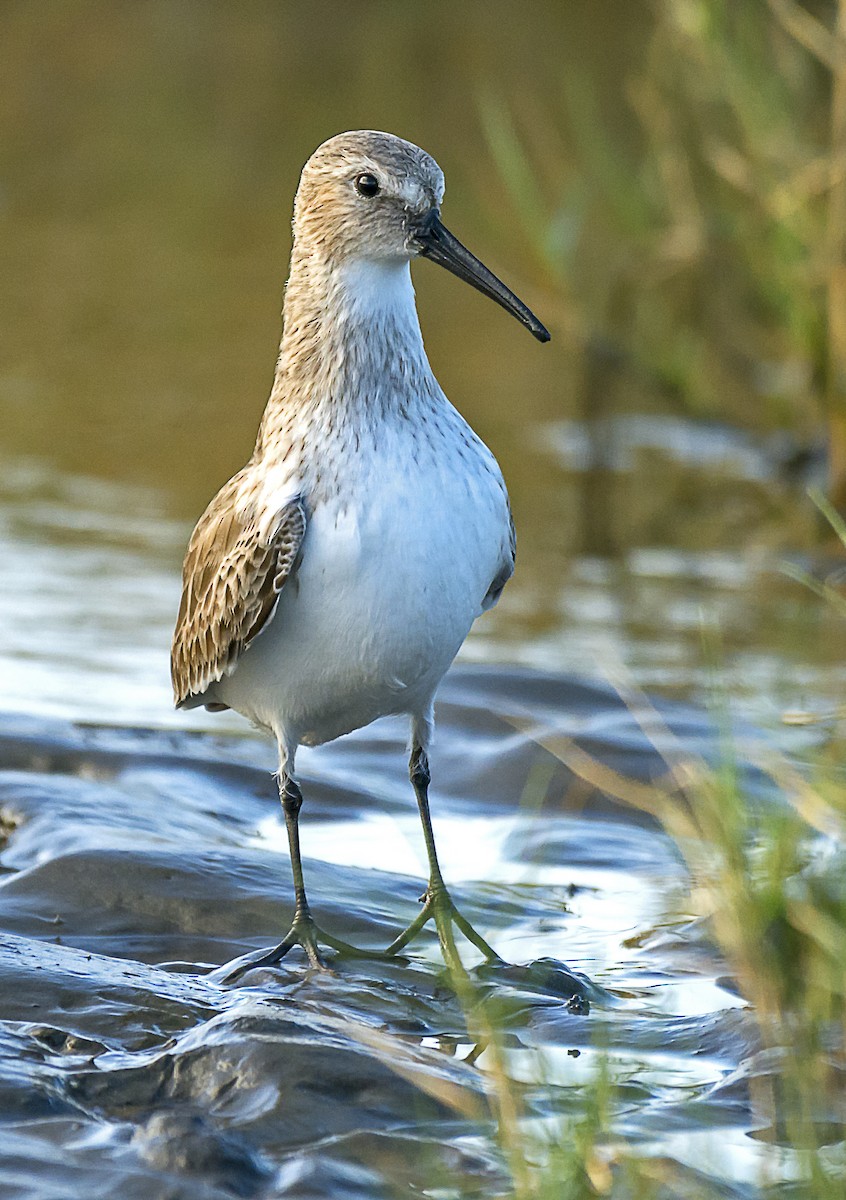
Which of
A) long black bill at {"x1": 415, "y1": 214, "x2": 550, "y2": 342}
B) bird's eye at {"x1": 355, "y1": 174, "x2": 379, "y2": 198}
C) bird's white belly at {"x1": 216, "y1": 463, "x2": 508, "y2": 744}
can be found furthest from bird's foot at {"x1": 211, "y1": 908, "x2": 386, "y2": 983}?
bird's eye at {"x1": 355, "y1": 174, "x2": 379, "y2": 198}

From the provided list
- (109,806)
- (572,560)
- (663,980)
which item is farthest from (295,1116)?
(572,560)

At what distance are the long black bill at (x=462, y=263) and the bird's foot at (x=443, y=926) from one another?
5.08 feet

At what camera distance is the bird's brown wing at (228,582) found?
481cm

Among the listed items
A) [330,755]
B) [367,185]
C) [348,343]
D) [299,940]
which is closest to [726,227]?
[330,755]

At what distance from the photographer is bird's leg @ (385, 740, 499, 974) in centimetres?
504

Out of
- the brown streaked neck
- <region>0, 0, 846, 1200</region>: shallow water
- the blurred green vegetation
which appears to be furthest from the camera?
the blurred green vegetation

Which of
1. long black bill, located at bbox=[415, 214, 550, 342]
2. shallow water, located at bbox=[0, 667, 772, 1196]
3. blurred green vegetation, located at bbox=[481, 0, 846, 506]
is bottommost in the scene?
shallow water, located at bbox=[0, 667, 772, 1196]

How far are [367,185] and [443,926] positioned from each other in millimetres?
2005

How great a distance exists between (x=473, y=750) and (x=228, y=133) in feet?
39.7

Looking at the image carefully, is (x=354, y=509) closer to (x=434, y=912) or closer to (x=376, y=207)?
(x=376, y=207)

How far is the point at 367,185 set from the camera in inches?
201

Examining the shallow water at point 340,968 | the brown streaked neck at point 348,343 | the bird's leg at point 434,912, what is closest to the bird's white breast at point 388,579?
the brown streaked neck at point 348,343

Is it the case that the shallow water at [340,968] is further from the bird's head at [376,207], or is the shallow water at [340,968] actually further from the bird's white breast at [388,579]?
the bird's head at [376,207]

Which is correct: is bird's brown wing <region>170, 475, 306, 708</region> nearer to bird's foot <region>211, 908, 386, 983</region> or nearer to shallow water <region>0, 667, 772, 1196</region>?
shallow water <region>0, 667, 772, 1196</region>
